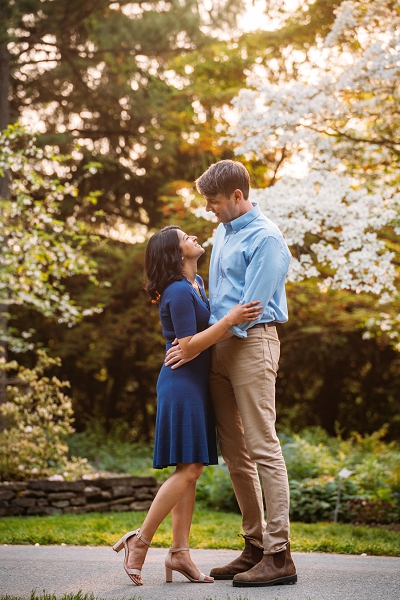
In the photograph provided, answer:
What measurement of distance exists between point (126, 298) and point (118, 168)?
2.51 meters

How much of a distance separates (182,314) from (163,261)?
11.9 inches

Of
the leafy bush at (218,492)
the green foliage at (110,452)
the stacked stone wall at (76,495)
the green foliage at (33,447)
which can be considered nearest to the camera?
the stacked stone wall at (76,495)

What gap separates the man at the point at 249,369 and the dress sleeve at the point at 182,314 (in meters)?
0.11

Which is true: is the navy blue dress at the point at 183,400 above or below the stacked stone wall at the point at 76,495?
above

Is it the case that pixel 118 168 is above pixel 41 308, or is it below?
above

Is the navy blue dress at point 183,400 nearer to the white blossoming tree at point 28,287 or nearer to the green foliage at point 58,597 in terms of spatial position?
the green foliage at point 58,597

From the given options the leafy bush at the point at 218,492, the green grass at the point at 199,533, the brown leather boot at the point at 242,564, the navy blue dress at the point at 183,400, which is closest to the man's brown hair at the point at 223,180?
the navy blue dress at the point at 183,400

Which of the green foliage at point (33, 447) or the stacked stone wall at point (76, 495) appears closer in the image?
the stacked stone wall at point (76, 495)

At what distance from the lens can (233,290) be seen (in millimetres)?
3363

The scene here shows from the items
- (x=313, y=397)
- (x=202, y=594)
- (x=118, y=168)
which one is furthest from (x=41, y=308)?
(x=313, y=397)

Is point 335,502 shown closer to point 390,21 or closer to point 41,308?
point 41,308

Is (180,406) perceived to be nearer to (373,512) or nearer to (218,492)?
(373,512)

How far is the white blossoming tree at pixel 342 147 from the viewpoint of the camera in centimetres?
597

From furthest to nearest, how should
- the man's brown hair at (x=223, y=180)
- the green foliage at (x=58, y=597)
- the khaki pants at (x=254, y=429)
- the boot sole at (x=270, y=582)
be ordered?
the man's brown hair at (x=223, y=180), the khaki pants at (x=254, y=429), the boot sole at (x=270, y=582), the green foliage at (x=58, y=597)
